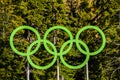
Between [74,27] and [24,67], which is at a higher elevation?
[74,27]

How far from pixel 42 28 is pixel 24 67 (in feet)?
15.0

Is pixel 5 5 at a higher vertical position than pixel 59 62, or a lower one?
higher

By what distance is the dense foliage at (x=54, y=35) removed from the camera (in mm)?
48406

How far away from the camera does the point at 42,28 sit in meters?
50.1

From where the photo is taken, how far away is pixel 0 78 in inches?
1906

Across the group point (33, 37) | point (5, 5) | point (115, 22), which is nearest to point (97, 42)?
point (115, 22)

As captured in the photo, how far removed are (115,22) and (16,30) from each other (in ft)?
32.7

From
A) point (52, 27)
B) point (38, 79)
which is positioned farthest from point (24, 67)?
point (52, 27)

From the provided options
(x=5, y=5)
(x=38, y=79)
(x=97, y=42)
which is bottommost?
(x=38, y=79)

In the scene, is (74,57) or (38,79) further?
(74,57)

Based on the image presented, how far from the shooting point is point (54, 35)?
50594mm

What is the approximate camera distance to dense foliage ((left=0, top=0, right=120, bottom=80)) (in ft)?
159

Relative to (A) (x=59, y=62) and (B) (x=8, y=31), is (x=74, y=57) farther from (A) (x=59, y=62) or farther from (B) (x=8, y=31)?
(B) (x=8, y=31)

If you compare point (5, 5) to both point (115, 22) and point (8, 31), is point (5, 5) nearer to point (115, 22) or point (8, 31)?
point (8, 31)
